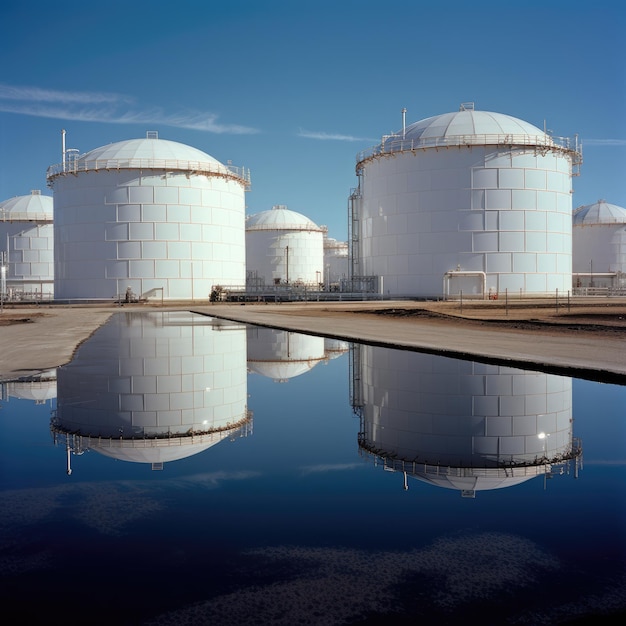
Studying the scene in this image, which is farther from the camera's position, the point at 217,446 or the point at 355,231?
the point at 355,231

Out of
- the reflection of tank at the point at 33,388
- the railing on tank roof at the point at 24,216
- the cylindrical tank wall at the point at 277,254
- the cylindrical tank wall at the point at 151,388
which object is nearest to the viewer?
the cylindrical tank wall at the point at 151,388

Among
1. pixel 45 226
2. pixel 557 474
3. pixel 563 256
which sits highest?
pixel 45 226

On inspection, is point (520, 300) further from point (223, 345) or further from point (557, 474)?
point (557, 474)

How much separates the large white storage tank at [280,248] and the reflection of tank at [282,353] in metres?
55.2

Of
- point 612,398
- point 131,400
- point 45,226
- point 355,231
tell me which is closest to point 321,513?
point 131,400

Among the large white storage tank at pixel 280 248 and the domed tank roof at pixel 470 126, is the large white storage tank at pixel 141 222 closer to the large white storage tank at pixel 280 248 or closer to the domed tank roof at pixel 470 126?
the domed tank roof at pixel 470 126

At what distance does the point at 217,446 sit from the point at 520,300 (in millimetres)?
44223

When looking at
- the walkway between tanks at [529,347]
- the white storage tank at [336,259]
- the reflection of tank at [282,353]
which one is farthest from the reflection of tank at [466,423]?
the white storage tank at [336,259]

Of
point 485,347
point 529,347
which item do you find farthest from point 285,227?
point 485,347

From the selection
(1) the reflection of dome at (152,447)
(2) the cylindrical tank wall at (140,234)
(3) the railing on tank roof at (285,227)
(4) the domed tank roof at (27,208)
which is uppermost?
(4) the domed tank roof at (27,208)

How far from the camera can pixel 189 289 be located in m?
52.8

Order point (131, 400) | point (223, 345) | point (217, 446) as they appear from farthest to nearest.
→ point (223, 345)
point (131, 400)
point (217, 446)

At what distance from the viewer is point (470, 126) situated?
50.9 m

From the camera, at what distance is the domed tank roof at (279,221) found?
7862 cm
